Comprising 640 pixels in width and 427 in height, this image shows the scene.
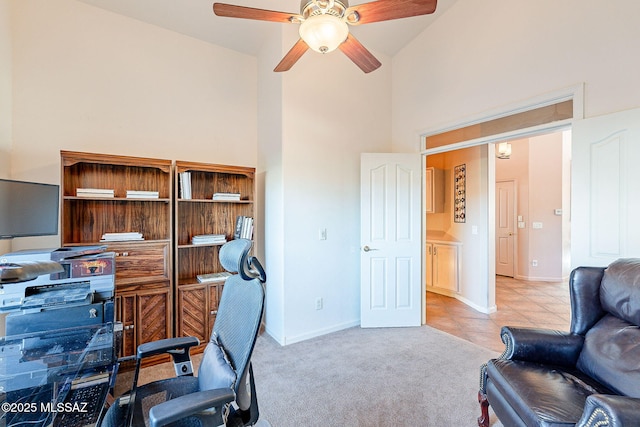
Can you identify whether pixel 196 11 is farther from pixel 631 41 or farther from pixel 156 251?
pixel 631 41

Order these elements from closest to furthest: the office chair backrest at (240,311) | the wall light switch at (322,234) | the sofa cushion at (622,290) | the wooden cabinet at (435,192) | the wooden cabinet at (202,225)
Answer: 1. the office chair backrest at (240,311)
2. the sofa cushion at (622,290)
3. the wooden cabinet at (202,225)
4. the wall light switch at (322,234)
5. the wooden cabinet at (435,192)

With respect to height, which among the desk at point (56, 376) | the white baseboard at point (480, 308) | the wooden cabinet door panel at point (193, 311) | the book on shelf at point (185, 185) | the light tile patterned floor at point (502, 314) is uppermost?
the book on shelf at point (185, 185)

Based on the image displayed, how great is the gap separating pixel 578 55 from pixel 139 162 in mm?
3620

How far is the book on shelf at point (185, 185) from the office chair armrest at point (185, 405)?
2.11 metres

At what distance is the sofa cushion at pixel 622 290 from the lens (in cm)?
152

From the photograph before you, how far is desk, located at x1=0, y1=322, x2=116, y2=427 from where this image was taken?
108 centimetres

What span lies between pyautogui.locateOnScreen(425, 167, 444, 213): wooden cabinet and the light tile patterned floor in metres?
1.43

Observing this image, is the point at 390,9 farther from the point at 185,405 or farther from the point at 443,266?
the point at 443,266

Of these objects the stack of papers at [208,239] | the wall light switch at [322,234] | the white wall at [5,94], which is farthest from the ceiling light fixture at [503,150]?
the white wall at [5,94]

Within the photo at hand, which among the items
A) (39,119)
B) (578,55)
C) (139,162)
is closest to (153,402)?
(139,162)

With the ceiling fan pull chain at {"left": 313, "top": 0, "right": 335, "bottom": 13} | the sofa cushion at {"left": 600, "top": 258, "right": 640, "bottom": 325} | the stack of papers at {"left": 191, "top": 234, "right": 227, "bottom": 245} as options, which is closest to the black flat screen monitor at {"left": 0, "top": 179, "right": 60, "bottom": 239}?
the stack of papers at {"left": 191, "top": 234, "right": 227, "bottom": 245}

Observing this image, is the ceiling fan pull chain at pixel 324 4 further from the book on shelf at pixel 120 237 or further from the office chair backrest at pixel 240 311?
the book on shelf at pixel 120 237

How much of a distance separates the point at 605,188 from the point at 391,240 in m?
1.86

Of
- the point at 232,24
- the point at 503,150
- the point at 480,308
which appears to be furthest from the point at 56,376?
the point at 503,150
